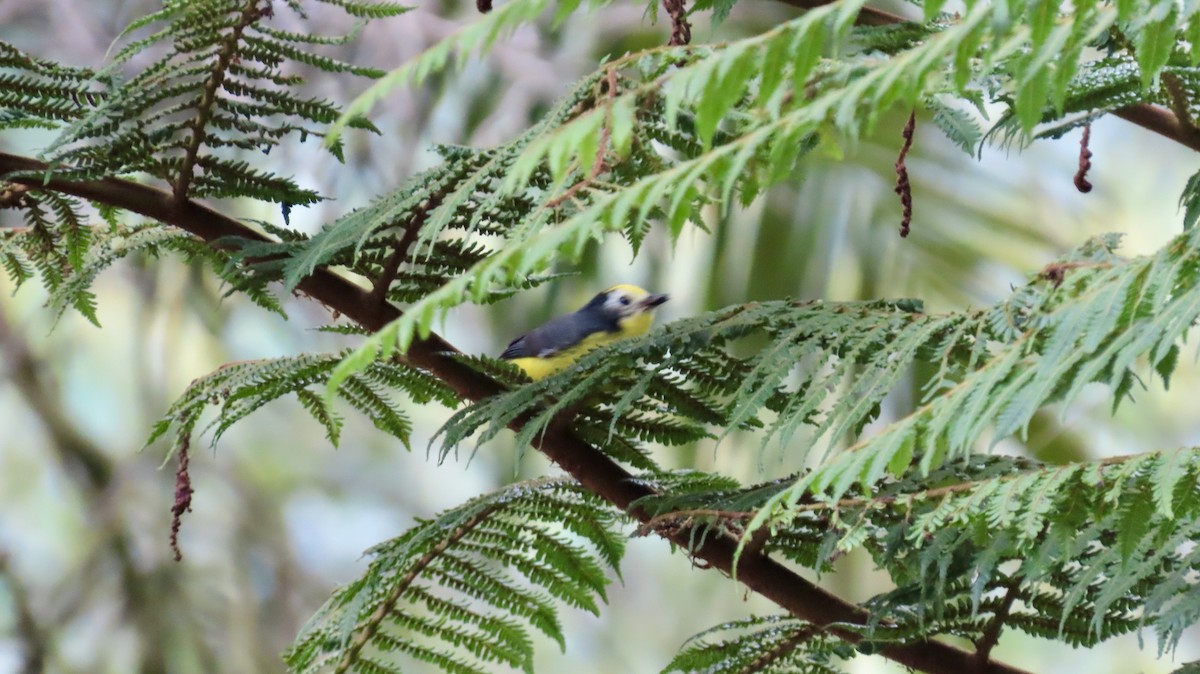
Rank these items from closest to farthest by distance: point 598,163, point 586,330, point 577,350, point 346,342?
point 598,163 → point 577,350 → point 586,330 → point 346,342

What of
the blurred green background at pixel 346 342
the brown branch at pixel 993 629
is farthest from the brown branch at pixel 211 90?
the blurred green background at pixel 346 342

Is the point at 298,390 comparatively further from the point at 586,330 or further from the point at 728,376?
the point at 586,330

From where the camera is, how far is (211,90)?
Result: 2.36 ft

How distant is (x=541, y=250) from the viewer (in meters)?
0.37

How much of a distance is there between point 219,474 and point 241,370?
1.96 metres

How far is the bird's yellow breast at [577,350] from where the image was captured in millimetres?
1234

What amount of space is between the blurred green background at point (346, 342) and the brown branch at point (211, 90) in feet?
3.93

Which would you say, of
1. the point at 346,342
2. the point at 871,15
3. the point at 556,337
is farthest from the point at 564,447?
the point at 346,342

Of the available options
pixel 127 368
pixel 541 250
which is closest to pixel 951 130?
pixel 541 250

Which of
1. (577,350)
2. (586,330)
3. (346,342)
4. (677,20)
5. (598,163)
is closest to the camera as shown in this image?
(598,163)

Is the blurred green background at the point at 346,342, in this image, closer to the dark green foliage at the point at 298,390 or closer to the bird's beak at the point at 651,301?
the bird's beak at the point at 651,301

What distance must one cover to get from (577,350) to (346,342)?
1.46m

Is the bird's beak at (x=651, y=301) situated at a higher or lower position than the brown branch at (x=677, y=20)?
lower

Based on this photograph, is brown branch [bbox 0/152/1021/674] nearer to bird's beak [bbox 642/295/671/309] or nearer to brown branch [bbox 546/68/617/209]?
brown branch [bbox 546/68/617/209]
